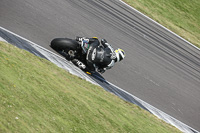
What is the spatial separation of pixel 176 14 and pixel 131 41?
6.25m

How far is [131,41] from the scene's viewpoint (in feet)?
52.0

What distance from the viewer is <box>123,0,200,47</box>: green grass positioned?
761 inches

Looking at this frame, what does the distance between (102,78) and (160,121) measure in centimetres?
290

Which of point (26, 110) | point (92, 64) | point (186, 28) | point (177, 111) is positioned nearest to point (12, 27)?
point (92, 64)

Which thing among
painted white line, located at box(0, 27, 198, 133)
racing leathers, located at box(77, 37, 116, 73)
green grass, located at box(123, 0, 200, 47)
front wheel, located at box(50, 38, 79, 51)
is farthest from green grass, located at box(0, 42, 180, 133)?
green grass, located at box(123, 0, 200, 47)

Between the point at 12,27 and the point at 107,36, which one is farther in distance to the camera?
the point at 107,36

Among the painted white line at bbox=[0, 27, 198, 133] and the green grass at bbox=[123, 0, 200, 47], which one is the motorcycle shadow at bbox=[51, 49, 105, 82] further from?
the green grass at bbox=[123, 0, 200, 47]

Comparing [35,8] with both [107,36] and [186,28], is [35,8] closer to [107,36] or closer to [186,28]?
[107,36]

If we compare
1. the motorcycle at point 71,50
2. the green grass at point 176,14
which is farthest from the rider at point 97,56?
the green grass at point 176,14

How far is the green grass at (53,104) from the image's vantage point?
21.9 ft

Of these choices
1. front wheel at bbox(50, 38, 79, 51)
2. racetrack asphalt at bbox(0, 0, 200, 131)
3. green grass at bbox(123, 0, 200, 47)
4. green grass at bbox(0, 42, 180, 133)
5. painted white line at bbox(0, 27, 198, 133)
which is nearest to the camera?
green grass at bbox(0, 42, 180, 133)

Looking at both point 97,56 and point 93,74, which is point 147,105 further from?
point 97,56

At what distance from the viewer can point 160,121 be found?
1182 cm

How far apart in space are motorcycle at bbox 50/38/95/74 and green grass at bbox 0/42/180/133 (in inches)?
43.2
